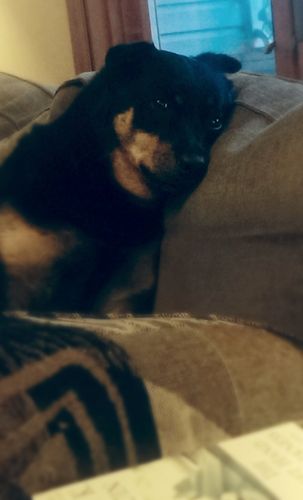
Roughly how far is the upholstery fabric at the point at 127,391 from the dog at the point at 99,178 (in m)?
0.46

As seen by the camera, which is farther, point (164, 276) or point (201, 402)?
point (164, 276)

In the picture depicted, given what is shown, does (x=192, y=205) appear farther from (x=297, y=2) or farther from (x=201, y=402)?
(x=297, y=2)

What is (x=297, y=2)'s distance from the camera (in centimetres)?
221

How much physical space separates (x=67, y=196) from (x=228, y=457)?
0.83 meters

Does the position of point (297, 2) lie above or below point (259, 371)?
above

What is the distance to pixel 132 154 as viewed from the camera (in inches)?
54.3

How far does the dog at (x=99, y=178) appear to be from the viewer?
1.35 m

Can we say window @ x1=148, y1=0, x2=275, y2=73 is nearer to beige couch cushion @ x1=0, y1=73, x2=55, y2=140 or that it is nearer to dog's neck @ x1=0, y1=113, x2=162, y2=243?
beige couch cushion @ x1=0, y1=73, x2=55, y2=140

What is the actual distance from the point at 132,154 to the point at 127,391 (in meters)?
0.73

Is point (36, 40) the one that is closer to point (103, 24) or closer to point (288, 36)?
point (103, 24)

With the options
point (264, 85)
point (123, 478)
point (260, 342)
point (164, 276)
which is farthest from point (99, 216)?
point (123, 478)

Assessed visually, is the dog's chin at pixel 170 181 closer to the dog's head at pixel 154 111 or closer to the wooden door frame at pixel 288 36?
the dog's head at pixel 154 111

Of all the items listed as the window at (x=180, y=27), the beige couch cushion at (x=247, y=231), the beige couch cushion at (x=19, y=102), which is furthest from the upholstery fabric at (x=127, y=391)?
the window at (x=180, y=27)

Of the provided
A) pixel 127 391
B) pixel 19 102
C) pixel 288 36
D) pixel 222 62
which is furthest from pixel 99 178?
pixel 288 36
